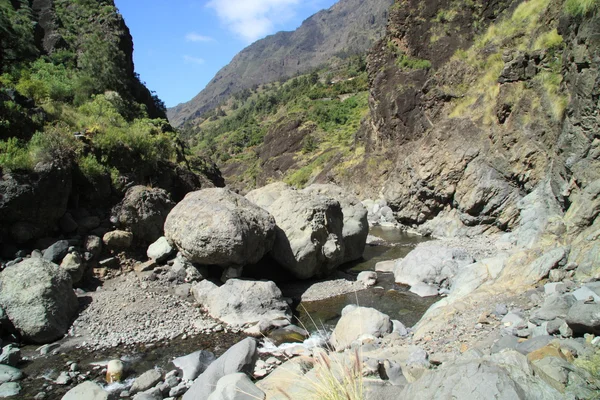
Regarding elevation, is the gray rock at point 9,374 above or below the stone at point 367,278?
above

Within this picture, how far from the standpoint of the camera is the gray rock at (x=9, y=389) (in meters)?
7.58

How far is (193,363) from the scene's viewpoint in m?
8.62

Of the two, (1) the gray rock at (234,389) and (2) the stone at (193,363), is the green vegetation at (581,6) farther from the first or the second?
(2) the stone at (193,363)

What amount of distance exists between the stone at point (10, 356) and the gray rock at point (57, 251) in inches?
137

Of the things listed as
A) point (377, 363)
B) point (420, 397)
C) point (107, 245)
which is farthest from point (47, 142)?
point (420, 397)

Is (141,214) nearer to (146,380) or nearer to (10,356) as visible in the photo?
(10,356)

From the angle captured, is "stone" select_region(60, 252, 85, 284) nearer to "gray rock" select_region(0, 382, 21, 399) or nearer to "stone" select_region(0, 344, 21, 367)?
"stone" select_region(0, 344, 21, 367)

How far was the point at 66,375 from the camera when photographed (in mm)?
8305

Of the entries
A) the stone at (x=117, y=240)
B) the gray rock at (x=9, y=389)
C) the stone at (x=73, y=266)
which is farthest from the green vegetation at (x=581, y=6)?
the gray rock at (x=9, y=389)

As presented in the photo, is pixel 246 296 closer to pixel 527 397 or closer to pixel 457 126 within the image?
pixel 527 397

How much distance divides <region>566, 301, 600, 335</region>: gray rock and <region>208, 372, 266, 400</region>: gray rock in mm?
4889

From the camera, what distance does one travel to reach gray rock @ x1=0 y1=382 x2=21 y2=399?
758cm

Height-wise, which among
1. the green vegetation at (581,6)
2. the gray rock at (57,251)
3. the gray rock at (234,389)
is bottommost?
the gray rock at (234,389)

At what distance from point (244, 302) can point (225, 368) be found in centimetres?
365
